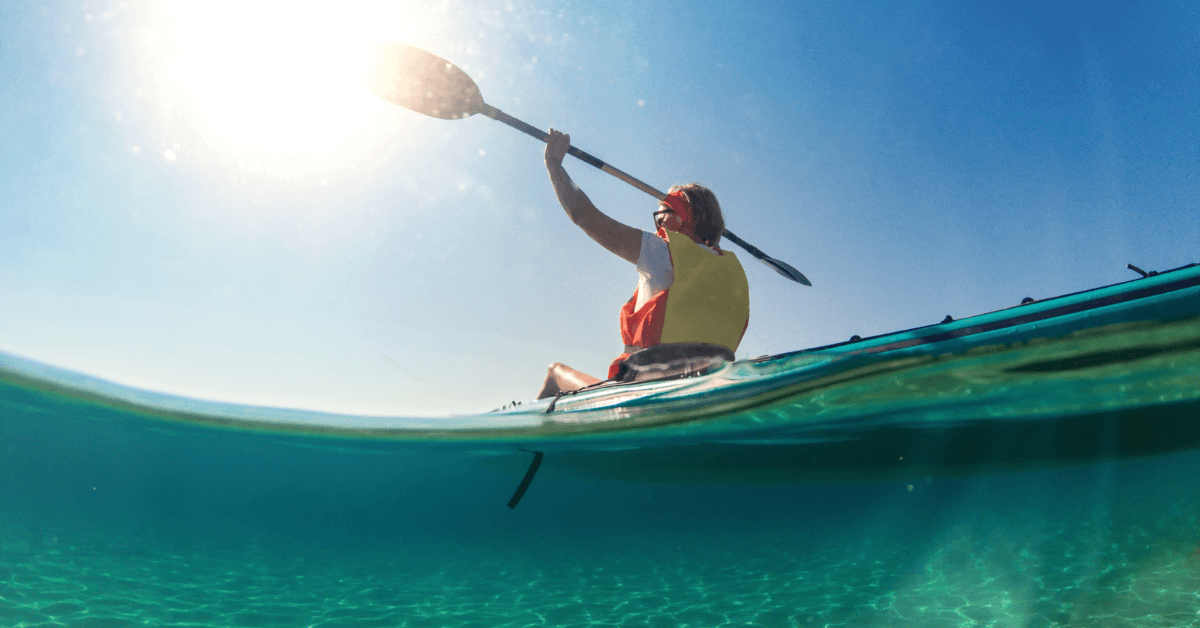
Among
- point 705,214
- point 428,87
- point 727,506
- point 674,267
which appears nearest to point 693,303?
point 674,267

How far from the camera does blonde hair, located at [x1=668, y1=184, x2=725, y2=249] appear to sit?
12.2ft

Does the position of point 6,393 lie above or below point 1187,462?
above

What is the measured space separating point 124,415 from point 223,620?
636 centimetres

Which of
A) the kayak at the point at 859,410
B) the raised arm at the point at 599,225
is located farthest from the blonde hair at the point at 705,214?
the kayak at the point at 859,410

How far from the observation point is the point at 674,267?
3410 mm

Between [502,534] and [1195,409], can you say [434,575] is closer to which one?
[502,534]

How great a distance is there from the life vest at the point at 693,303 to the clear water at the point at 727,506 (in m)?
0.41

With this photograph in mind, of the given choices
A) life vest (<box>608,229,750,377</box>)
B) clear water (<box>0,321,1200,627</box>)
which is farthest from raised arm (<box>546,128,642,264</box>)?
clear water (<box>0,321,1200,627</box>)

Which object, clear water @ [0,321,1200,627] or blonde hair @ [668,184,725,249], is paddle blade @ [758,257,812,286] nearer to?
clear water @ [0,321,1200,627]

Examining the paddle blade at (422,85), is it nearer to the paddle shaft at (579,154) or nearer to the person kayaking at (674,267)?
Answer: the paddle shaft at (579,154)

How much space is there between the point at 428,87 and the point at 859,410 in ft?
17.7

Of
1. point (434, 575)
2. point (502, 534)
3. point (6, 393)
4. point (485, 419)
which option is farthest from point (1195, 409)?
point (6, 393)

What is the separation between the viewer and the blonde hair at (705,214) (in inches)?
146

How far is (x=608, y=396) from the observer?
12.7ft
